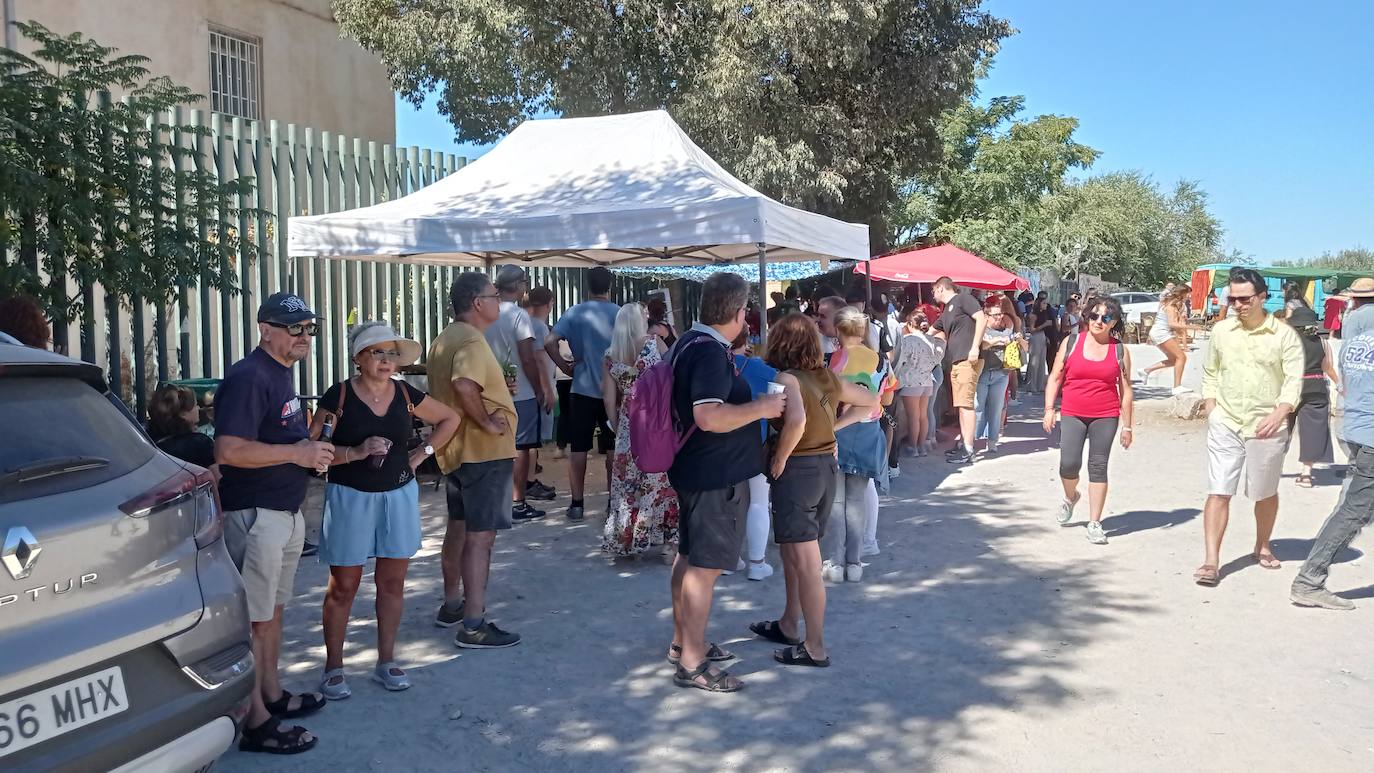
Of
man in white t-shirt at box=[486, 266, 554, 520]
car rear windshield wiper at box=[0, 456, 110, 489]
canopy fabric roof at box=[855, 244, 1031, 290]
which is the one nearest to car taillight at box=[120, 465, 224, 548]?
car rear windshield wiper at box=[0, 456, 110, 489]

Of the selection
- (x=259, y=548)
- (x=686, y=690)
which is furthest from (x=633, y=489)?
(x=259, y=548)

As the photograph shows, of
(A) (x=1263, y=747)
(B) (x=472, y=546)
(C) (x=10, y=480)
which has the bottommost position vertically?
(A) (x=1263, y=747)

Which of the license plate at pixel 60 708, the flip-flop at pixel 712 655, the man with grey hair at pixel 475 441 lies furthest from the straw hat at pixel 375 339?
the flip-flop at pixel 712 655

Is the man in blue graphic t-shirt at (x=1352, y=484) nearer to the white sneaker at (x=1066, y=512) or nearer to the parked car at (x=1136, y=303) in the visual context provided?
the white sneaker at (x=1066, y=512)

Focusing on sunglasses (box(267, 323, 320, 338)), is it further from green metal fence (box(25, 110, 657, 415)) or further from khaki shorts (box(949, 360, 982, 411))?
khaki shorts (box(949, 360, 982, 411))

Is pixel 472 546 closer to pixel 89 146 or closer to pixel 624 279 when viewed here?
pixel 89 146

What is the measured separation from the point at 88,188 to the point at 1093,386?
647 cm

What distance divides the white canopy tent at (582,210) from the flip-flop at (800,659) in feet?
10.5

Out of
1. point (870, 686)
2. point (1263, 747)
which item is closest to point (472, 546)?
point (870, 686)

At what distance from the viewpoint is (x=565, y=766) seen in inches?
150

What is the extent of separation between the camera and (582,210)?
25.0 ft

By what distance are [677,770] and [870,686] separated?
45.2 inches

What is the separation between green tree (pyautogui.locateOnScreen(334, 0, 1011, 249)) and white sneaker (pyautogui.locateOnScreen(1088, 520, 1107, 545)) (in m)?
8.33

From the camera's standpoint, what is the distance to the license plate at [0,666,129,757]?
7.94 ft
